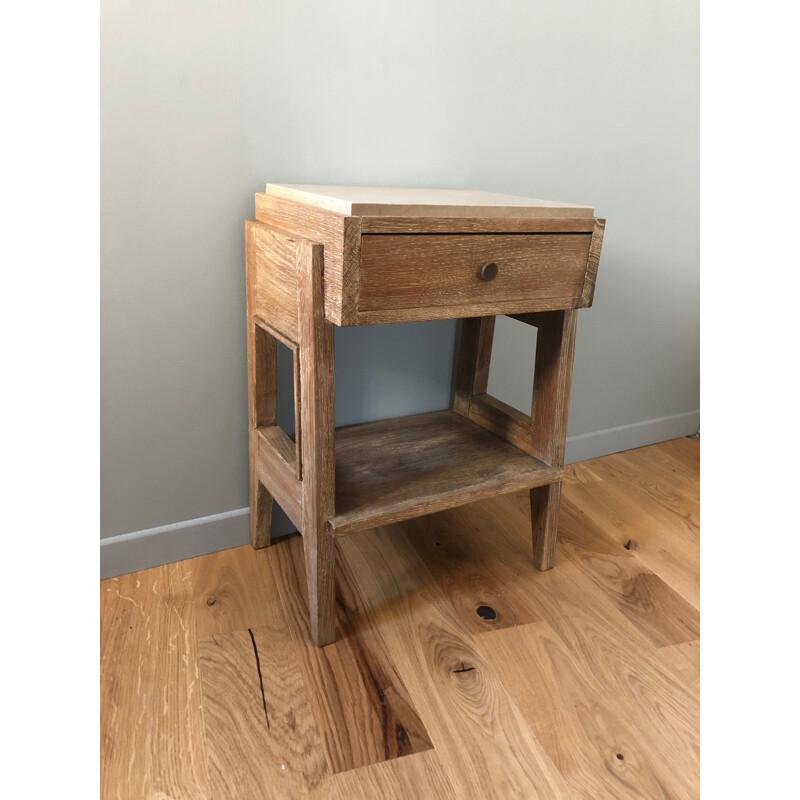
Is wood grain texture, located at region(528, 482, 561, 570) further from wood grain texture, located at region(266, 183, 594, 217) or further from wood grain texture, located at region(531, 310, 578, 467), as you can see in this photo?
wood grain texture, located at region(266, 183, 594, 217)

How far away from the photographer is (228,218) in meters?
1.09

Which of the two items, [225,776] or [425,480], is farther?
[425,480]

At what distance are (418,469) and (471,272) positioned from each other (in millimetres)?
363

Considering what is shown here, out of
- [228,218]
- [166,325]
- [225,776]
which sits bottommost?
[225,776]

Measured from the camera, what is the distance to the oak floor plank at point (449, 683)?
80 centimetres

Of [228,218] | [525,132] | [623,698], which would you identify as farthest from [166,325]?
[623,698]

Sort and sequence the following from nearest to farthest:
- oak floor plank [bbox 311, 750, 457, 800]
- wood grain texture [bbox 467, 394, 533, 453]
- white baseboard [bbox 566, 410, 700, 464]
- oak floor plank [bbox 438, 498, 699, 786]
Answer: oak floor plank [bbox 311, 750, 457, 800] < oak floor plank [bbox 438, 498, 699, 786] < wood grain texture [bbox 467, 394, 533, 453] < white baseboard [bbox 566, 410, 700, 464]

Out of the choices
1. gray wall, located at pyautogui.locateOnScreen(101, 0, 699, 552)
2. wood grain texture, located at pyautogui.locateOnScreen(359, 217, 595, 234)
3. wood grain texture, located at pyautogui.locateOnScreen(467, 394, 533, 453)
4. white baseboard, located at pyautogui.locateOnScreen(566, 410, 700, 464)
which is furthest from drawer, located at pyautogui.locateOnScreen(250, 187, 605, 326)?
white baseboard, located at pyautogui.locateOnScreen(566, 410, 700, 464)

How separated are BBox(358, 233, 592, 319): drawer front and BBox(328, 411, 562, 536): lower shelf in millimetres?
290

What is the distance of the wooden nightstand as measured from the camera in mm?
865

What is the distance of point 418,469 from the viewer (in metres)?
1.13

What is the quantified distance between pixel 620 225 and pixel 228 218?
882 mm

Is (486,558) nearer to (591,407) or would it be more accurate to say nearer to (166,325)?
(591,407)

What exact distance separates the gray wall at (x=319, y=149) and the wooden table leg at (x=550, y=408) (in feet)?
0.89
